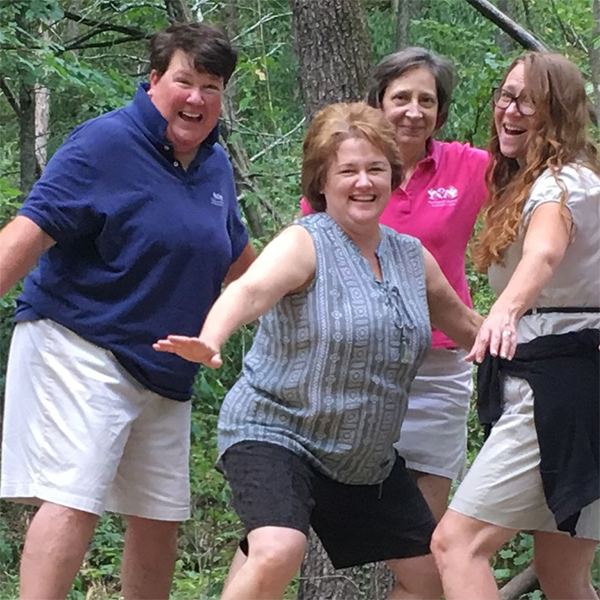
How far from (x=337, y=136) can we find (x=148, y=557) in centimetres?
129

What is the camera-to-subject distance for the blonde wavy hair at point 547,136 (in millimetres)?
2281

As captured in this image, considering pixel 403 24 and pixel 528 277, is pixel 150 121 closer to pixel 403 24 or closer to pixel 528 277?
pixel 528 277

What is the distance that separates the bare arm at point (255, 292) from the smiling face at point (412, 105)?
2.15 feet

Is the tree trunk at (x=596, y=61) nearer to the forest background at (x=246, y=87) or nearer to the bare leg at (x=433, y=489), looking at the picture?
the forest background at (x=246, y=87)

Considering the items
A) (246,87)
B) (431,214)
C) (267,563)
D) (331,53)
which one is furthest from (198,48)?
(246,87)

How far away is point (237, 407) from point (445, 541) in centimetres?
58

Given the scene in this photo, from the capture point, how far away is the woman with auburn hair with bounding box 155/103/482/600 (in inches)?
82.7

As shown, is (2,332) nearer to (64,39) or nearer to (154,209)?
(64,39)

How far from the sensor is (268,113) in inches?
246

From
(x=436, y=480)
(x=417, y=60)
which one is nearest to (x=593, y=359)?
(x=436, y=480)

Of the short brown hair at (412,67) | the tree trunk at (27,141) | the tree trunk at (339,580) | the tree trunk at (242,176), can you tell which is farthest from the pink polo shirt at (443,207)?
the tree trunk at (27,141)

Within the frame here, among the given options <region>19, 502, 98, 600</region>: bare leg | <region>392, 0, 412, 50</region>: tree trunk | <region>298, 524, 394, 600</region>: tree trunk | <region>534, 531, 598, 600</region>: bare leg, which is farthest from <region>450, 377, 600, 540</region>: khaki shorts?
<region>392, 0, 412, 50</region>: tree trunk

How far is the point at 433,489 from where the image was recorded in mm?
2750

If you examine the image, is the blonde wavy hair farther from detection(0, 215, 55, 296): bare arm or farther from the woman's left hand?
detection(0, 215, 55, 296): bare arm
